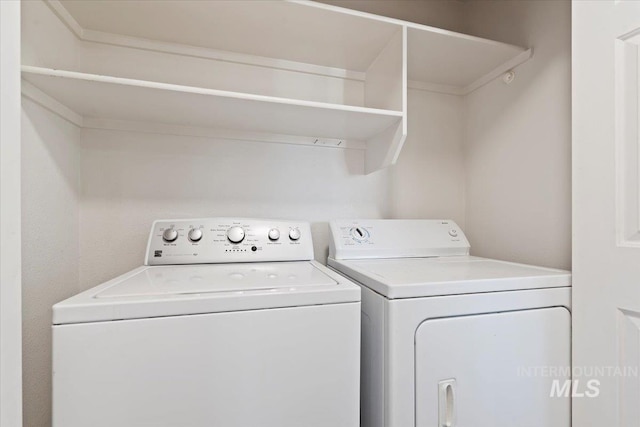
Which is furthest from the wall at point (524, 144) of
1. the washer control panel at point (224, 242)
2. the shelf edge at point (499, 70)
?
the washer control panel at point (224, 242)

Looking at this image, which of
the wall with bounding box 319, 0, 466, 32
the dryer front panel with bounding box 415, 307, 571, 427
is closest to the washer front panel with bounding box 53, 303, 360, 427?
the dryer front panel with bounding box 415, 307, 571, 427

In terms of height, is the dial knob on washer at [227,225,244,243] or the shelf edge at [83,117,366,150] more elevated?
the shelf edge at [83,117,366,150]

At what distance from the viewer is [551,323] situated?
95 centimetres

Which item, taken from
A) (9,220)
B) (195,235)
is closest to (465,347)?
(195,235)

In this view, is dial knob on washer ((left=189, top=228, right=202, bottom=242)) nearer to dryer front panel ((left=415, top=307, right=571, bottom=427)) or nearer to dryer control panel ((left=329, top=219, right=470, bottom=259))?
dryer control panel ((left=329, top=219, right=470, bottom=259))

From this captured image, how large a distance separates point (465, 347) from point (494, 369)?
131mm

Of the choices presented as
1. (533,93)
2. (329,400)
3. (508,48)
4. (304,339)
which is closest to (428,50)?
(508,48)

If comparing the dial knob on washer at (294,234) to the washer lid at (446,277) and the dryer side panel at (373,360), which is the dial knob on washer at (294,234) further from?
the dryer side panel at (373,360)

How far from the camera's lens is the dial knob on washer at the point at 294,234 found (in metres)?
1.28

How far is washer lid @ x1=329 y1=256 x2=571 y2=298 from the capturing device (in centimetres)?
84

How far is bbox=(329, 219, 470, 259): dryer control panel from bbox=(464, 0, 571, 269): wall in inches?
9.3

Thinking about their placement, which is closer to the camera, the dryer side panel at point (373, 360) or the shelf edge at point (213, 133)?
the dryer side panel at point (373, 360)

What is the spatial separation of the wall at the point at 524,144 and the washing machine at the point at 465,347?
35 centimetres

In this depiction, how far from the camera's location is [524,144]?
1345 millimetres
